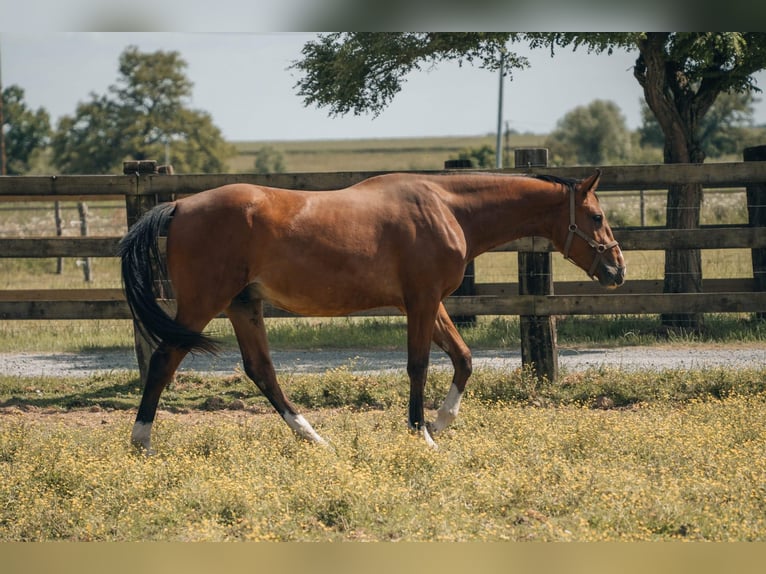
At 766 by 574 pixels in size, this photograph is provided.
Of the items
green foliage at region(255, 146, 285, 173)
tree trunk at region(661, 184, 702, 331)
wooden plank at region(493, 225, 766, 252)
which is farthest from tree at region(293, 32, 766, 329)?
green foliage at region(255, 146, 285, 173)

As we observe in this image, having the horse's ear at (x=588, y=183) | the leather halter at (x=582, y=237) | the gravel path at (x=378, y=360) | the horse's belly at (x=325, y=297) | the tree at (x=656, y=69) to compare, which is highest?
the tree at (x=656, y=69)

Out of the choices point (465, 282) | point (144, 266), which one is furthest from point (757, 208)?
point (144, 266)

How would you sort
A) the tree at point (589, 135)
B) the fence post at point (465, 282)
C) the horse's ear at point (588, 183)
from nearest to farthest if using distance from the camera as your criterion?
the horse's ear at point (588, 183) < the fence post at point (465, 282) < the tree at point (589, 135)

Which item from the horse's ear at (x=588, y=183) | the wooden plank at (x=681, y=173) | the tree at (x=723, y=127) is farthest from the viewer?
the tree at (x=723, y=127)

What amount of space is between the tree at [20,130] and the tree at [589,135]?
1665 inches

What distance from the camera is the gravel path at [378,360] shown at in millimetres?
9820

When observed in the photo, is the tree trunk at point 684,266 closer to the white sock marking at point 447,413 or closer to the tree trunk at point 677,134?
the tree trunk at point 677,134

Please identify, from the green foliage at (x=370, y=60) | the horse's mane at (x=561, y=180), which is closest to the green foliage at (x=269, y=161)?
the green foliage at (x=370, y=60)

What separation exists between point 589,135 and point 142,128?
4069cm

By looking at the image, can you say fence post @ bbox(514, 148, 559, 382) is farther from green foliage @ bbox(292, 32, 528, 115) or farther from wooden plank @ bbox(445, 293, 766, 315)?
green foliage @ bbox(292, 32, 528, 115)

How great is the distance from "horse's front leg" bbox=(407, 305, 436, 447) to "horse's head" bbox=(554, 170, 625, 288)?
1.29 meters

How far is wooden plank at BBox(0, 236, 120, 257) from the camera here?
8883mm
